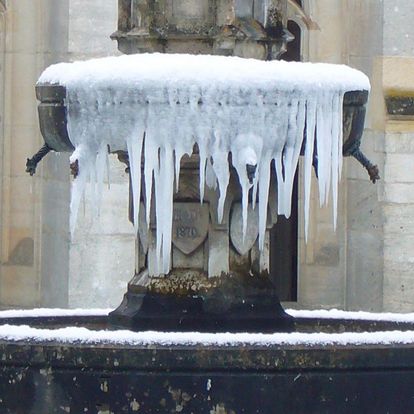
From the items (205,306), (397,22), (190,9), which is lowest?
(205,306)

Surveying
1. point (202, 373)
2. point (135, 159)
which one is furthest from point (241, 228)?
point (202, 373)

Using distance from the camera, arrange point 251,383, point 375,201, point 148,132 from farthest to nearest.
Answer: point 375,201 < point 148,132 < point 251,383

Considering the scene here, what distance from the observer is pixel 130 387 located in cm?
899

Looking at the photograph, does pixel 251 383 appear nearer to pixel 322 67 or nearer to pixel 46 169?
pixel 322 67

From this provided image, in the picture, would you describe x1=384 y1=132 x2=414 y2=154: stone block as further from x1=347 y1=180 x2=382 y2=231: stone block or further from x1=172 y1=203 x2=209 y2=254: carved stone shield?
x1=172 y1=203 x2=209 y2=254: carved stone shield

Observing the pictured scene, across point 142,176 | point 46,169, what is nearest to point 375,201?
point 46,169

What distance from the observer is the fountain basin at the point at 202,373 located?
8.96 m

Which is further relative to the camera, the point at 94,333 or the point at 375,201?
the point at 375,201

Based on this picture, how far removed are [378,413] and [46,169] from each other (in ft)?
27.5

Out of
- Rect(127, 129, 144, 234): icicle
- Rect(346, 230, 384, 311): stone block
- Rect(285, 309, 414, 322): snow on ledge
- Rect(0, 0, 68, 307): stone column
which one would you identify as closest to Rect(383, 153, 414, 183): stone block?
Rect(346, 230, 384, 311): stone block

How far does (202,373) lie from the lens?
29.4 feet

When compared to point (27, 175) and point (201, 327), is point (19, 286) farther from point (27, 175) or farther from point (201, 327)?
point (201, 327)

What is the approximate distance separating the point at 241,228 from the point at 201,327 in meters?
0.55

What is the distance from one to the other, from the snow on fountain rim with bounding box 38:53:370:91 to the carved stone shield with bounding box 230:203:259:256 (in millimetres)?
782
